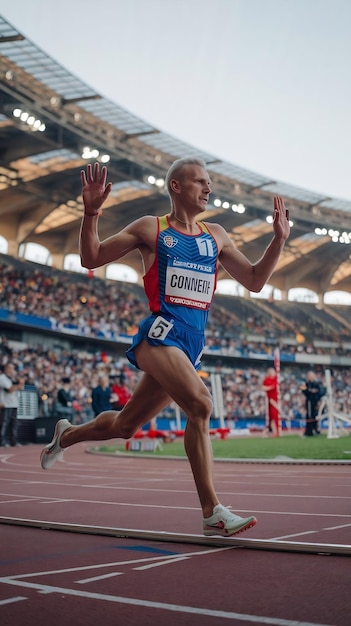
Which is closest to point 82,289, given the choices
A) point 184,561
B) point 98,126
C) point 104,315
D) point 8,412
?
point 104,315

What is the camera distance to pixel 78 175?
38.4 meters

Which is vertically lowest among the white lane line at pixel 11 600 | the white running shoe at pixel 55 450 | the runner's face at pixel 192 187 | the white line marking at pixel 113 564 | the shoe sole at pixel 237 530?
the white line marking at pixel 113 564

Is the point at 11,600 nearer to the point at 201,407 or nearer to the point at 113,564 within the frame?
the point at 113,564

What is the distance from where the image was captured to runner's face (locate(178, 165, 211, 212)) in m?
4.58

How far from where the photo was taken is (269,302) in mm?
58344

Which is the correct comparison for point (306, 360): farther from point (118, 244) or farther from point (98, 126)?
point (118, 244)

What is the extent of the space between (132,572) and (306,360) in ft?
163

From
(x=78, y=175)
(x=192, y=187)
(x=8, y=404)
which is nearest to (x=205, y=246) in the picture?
(x=192, y=187)

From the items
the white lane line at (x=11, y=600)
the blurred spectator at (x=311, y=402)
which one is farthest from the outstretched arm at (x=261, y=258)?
the blurred spectator at (x=311, y=402)

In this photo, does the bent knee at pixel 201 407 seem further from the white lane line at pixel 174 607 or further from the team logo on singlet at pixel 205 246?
the white lane line at pixel 174 607

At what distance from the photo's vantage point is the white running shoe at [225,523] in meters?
3.83

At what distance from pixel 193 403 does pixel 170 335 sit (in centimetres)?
44

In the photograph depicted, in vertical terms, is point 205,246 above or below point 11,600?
above

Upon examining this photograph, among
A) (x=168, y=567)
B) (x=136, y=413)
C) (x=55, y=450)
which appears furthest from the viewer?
(x=55, y=450)
